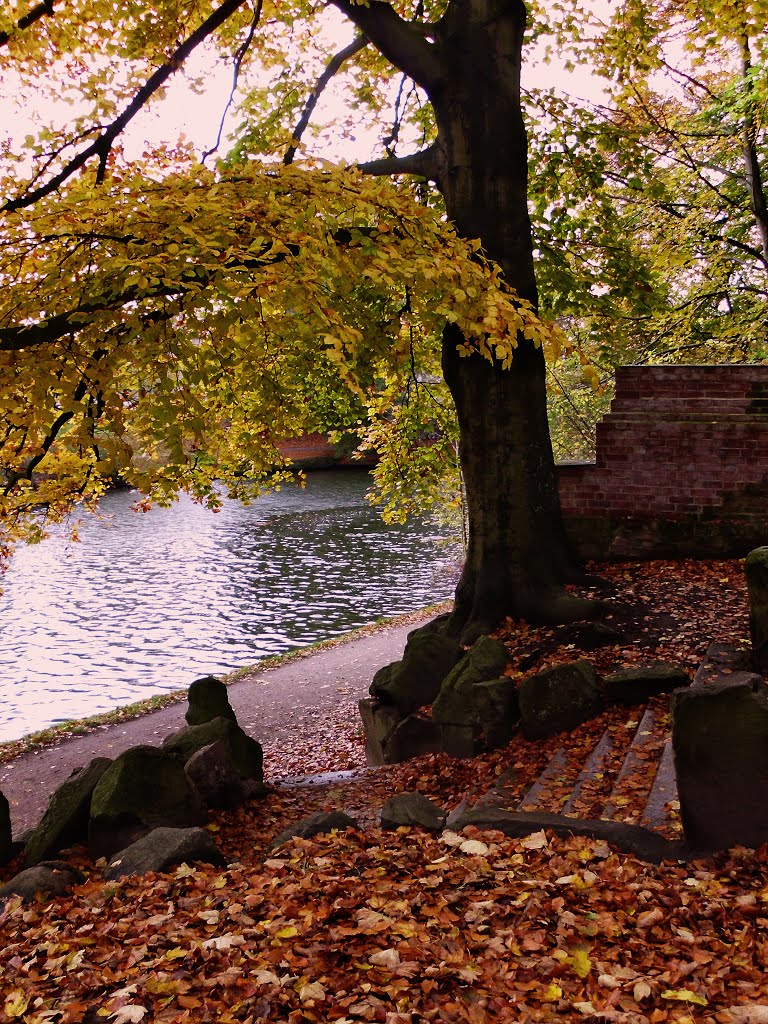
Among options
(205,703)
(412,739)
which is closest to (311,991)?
(412,739)

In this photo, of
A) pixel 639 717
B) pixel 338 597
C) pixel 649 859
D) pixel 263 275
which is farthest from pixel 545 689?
pixel 338 597

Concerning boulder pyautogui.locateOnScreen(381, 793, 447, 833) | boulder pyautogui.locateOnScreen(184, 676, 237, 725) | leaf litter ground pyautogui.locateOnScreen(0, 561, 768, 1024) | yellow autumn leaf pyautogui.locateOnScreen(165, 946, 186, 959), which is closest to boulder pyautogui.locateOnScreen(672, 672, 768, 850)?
leaf litter ground pyautogui.locateOnScreen(0, 561, 768, 1024)

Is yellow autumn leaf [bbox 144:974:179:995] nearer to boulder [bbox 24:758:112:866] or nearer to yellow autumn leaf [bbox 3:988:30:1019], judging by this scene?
yellow autumn leaf [bbox 3:988:30:1019]

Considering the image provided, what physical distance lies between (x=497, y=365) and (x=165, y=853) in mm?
4989

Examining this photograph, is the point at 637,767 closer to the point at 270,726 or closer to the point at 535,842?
the point at 535,842

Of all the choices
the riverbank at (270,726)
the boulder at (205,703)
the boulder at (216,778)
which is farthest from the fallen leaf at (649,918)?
the boulder at (205,703)

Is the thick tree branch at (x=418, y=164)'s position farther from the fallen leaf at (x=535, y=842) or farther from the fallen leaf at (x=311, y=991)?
the fallen leaf at (x=311, y=991)

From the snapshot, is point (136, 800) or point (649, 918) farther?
point (136, 800)

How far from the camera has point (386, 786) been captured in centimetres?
609

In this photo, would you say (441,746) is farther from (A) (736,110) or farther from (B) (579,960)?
(A) (736,110)

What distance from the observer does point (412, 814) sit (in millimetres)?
4445

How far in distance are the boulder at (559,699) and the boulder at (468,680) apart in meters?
0.52

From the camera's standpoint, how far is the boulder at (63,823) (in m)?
5.25

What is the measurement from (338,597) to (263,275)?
1659 centimetres
